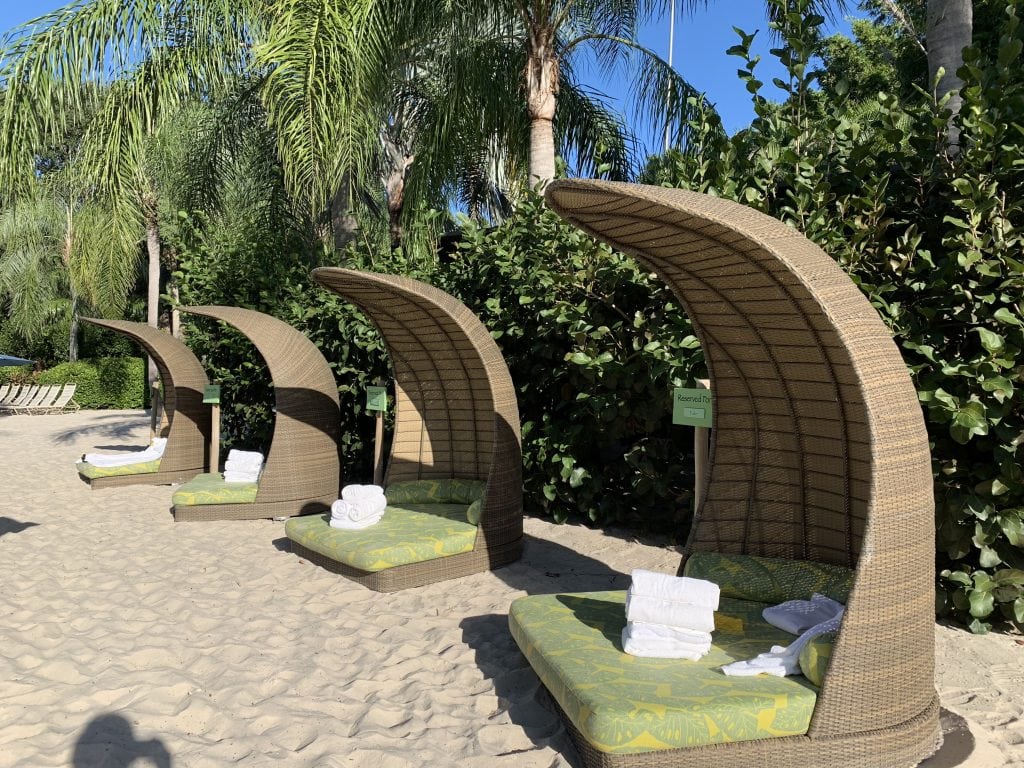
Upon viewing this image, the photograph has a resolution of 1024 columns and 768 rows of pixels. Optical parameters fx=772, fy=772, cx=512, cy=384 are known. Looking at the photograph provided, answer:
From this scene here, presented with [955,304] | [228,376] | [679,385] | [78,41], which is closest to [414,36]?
[78,41]

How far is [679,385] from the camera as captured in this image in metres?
5.43

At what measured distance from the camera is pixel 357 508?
5891 mm

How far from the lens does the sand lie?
127 inches

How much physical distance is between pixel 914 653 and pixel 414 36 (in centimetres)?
876

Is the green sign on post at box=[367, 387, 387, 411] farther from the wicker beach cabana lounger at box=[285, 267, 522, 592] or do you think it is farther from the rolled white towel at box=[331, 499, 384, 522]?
the rolled white towel at box=[331, 499, 384, 522]

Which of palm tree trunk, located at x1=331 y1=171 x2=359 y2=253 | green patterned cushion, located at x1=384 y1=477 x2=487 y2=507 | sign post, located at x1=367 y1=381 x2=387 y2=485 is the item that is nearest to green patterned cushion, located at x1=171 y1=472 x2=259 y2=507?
sign post, located at x1=367 y1=381 x2=387 y2=485

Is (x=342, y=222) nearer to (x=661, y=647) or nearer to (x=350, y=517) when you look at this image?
(x=350, y=517)

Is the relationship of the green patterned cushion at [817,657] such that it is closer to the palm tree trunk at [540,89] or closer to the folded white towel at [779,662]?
the folded white towel at [779,662]

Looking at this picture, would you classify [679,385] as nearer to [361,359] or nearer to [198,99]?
[361,359]

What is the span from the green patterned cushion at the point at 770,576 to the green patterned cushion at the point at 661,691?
1.03 ft

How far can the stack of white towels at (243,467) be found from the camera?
795 centimetres

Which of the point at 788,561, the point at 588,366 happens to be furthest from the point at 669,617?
the point at 588,366

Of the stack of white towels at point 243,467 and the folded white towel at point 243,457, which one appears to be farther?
the folded white towel at point 243,457

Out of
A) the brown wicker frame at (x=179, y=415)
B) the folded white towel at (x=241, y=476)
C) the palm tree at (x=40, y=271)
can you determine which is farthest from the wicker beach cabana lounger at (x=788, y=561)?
the palm tree at (x=40, y=271)
